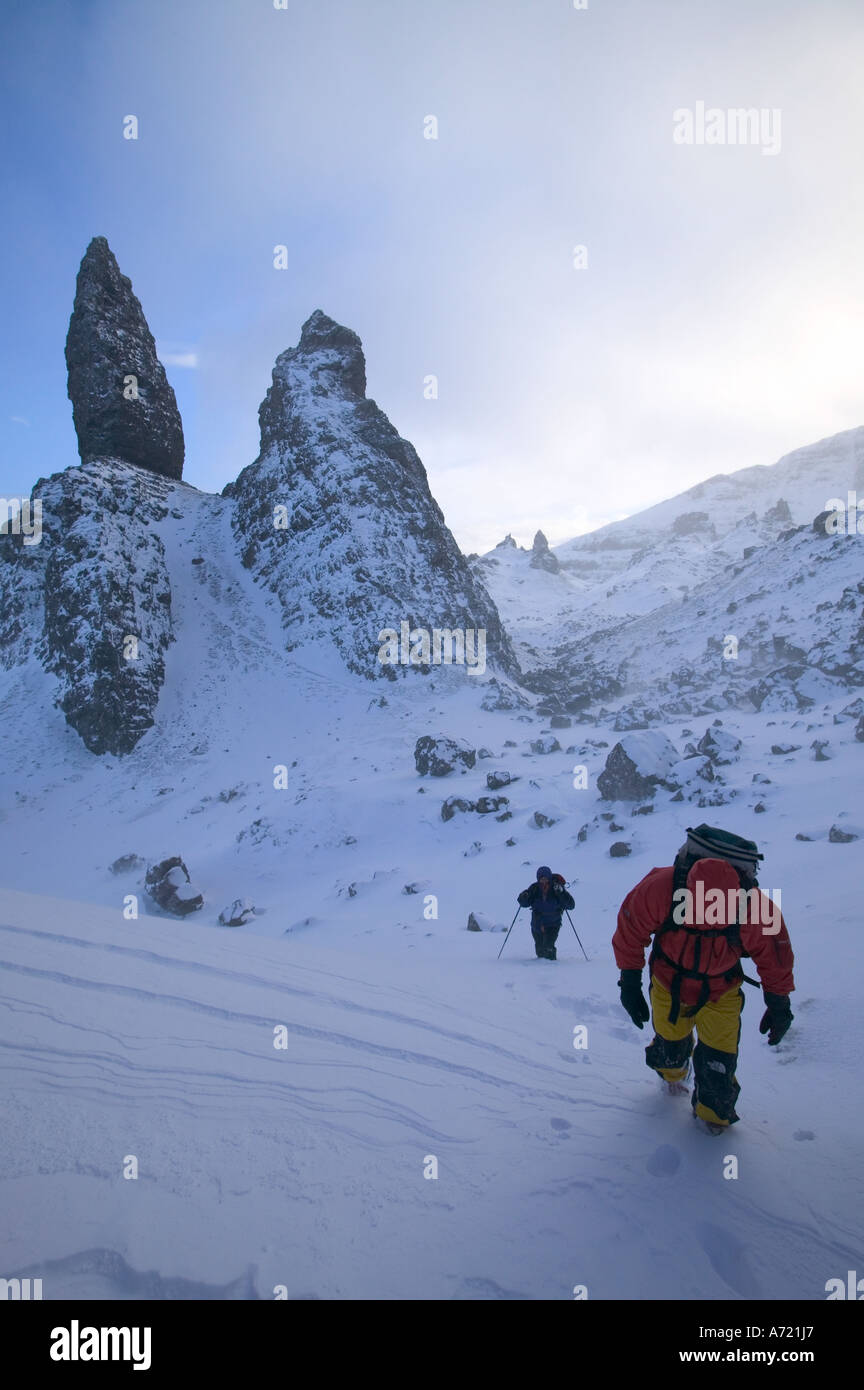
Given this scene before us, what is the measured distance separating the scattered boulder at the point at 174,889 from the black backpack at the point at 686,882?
12720 millimetres

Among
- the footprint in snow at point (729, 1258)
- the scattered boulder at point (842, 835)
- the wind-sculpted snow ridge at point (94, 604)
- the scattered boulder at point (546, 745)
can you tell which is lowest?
the footprint in snow at point (729, 1258)

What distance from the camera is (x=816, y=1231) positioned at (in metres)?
2.95

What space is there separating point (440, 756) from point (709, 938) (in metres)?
16.2

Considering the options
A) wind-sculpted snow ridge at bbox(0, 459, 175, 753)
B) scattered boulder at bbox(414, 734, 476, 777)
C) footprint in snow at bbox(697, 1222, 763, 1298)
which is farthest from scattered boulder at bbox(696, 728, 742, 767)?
wind-sculpted snow ridge at bbox(0, 459, 175, 753)

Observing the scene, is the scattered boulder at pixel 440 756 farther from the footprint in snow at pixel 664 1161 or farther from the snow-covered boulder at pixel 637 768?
the footprint in snow at pixel 664 1161

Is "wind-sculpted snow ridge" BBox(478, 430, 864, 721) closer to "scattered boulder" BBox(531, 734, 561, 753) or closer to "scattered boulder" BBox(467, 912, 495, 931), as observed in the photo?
"scattered boulder" BBox(531, 734, 561, 753)

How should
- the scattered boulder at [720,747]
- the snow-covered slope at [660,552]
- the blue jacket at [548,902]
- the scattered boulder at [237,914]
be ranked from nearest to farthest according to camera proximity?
the blue jacket at [548,902], the scattered boulder at [237,914], the scattered boulder at [720,747], the snow-covered slope at [660,552]

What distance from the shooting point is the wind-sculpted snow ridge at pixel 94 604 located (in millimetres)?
26047

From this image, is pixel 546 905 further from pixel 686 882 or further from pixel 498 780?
pixel 498 780

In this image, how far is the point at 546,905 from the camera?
8016 mm

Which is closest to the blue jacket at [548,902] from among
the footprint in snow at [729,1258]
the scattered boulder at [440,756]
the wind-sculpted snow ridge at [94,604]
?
the footprint in snow at [729,1258]
